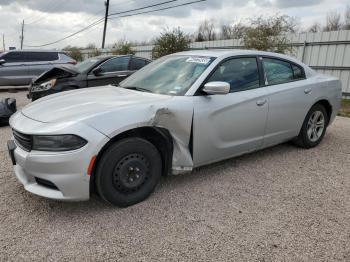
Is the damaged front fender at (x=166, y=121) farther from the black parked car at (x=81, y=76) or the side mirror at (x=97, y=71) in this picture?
the side mirror at (x=97, y=71)

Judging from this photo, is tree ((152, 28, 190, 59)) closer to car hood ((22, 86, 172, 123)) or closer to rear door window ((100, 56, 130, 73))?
rear door window ((100, 56, 130, 73))

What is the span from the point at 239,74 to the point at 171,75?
86 centimetres

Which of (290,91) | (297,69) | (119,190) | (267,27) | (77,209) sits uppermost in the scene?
(267,27)

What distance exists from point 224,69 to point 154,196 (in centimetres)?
170

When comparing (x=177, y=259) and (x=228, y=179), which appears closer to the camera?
(x=177, y=259)

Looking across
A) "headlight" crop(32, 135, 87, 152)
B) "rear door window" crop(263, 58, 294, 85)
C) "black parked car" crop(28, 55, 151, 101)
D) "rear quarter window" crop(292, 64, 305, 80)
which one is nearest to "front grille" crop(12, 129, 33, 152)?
"headlight" crop(32, 135, 87, 152)

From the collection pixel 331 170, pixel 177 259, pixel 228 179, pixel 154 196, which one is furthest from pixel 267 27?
pixel 177 259

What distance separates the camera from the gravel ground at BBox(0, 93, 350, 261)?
2.50 m

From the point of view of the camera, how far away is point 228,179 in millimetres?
3854

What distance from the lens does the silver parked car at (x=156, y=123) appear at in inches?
108

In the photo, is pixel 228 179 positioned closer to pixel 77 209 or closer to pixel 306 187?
pixel 306 187

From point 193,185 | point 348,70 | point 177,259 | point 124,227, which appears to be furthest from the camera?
point 348,70

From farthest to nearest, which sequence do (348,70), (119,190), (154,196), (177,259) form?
(348,70)
(154,196)
(119,190)
(177,259)

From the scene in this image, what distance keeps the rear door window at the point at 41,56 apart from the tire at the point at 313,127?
11241mm
